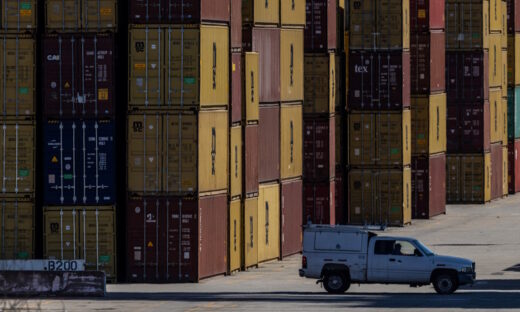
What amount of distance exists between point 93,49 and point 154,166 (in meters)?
5.20

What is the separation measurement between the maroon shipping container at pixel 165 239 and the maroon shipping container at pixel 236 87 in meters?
5.92

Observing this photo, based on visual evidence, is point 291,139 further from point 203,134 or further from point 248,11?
point 203,134

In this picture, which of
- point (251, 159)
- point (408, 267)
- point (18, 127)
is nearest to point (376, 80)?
point (251, 159)

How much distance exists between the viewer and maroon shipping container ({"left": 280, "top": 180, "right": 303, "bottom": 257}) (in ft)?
279

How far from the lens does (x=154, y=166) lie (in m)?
72.2

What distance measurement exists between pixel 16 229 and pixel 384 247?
15115 mm

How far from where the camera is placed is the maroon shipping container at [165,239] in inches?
2835

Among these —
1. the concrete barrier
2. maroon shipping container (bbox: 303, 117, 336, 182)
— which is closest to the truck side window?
the concrete barrier

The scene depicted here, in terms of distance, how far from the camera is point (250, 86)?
79500mm

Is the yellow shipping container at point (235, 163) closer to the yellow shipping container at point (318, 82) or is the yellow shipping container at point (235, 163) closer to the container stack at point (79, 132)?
the container stack at point (79, 132)

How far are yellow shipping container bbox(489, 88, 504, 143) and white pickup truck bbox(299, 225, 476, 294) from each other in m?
57.4

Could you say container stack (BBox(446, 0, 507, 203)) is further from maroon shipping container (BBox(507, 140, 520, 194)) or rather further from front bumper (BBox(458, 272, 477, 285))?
front bumper (BBox(458, 272, 477, 285))

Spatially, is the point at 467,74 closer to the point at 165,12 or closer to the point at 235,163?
the point at 235,163

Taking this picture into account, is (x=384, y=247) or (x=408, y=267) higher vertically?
(x=384, y=247)
